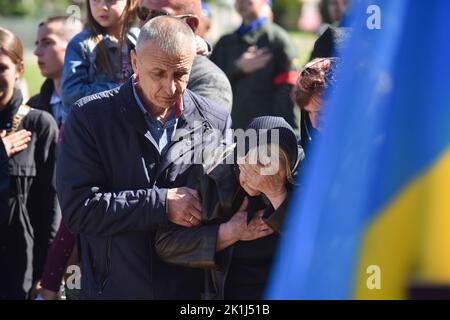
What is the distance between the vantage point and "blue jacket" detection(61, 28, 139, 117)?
4.52 m

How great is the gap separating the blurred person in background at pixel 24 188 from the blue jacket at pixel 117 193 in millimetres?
1340

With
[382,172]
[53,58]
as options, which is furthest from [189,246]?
[53,58]

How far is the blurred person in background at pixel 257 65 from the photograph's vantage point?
7816 mm

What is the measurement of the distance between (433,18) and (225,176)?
150 cm

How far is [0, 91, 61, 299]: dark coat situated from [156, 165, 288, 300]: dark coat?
5.08 feet

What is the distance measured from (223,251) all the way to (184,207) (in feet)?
0.78

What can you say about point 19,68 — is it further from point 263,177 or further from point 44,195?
point 263,177

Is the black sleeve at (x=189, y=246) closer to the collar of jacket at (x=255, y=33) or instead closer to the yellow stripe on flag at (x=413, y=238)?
the yellow stripe on flag at (x=413, y=238)

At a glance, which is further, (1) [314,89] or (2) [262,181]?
(1) [314,89]

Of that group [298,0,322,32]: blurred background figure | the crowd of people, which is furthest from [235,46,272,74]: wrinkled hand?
[298,0,322,32]: blurred background figure

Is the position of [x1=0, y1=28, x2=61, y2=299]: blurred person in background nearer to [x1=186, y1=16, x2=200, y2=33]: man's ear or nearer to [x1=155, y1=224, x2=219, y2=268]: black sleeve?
[x1=186, y1=16, x2=200, y2=33]: man's ear

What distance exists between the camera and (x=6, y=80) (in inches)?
197

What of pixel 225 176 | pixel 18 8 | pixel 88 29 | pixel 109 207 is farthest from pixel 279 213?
pixel 18 8
